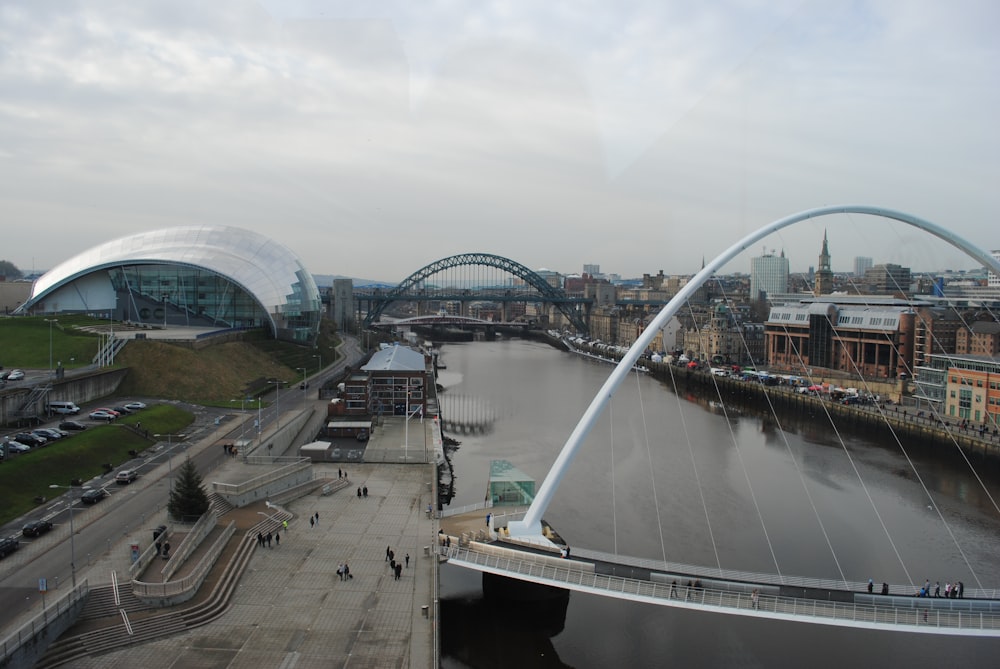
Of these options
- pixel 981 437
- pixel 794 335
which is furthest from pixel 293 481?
pixel 794 335

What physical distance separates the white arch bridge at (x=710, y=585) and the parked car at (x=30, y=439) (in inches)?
317

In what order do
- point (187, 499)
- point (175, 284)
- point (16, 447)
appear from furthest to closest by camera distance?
point (175, 284) → point (16, 447) → point (187, 499)

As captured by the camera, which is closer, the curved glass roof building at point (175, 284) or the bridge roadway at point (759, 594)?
the bridge roadway at point (759, 594)

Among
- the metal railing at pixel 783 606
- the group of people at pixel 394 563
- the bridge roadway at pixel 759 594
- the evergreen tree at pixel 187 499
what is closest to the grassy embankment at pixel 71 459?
the evergreen tree at pixel 187 499

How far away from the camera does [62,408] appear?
15328mm

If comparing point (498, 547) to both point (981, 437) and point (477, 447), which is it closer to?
point (477, 447)

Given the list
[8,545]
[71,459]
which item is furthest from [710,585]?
[71,459]

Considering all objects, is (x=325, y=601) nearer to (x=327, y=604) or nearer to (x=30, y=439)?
(x=327, y=604)

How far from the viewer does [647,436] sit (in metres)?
20.8

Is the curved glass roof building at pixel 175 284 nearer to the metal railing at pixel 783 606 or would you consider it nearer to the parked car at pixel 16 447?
the parked car at pixel 16 447

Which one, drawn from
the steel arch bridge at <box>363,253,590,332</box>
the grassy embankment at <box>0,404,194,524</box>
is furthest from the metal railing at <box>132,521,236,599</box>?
the steel arch bridge at <box>363,253,590,332</box>

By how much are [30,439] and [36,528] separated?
374 cm

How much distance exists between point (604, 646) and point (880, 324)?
28.5 meters

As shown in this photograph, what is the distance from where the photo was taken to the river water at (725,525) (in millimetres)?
8727
